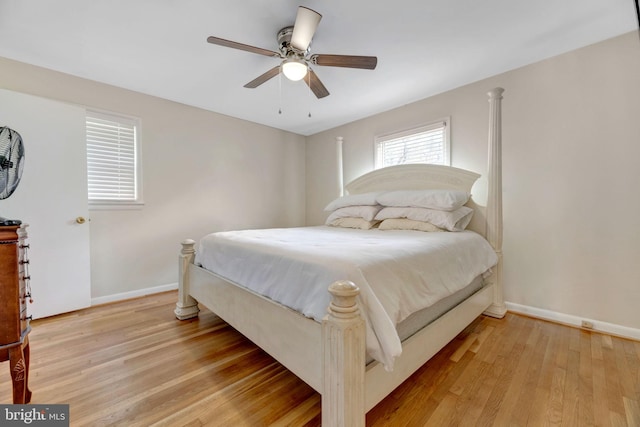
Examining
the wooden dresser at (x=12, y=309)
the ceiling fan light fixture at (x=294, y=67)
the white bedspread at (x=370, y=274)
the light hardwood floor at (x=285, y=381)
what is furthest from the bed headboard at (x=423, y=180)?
the wooden dresser at (x=12, y=309)

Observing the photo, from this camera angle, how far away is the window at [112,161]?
8.63 feet

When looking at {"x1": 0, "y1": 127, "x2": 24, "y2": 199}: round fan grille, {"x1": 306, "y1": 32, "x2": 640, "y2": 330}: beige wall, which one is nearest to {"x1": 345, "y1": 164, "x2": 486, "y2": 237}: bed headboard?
{"x1": 306, "y1": 32, "x2": 640, "y2": 330}: beige wall

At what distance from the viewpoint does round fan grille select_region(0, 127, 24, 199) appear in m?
1.94

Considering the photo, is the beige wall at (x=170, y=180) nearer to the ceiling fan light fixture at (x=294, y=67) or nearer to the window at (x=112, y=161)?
the window at (x=112, y=161)

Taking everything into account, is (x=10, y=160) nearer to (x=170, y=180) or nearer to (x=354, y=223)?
(x=170, y=180)

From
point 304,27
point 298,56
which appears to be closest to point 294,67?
point 298,56

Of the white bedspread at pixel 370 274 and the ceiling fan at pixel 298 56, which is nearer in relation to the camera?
the white bedspread at pixel 370 274

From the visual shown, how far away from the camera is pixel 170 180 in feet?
10.1

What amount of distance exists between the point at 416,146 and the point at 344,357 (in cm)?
277

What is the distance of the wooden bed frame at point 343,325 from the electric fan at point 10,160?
1.37 m

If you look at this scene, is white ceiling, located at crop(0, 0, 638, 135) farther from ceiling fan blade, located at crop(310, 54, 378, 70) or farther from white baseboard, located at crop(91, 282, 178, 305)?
white baseboard, located at crop(91, 282, 178, 305)

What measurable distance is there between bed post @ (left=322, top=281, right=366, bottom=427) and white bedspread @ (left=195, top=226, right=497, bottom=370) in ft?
0.37

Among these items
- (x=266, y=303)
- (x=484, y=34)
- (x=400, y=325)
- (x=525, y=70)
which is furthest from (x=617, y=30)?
(x=266, y=303)

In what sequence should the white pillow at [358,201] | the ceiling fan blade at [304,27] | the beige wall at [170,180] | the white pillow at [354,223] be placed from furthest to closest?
the white pillow at [358,201] → the white pillow at [354,223] → the beige wall at [170,180] → the ceiling fan blade at [304,27]
